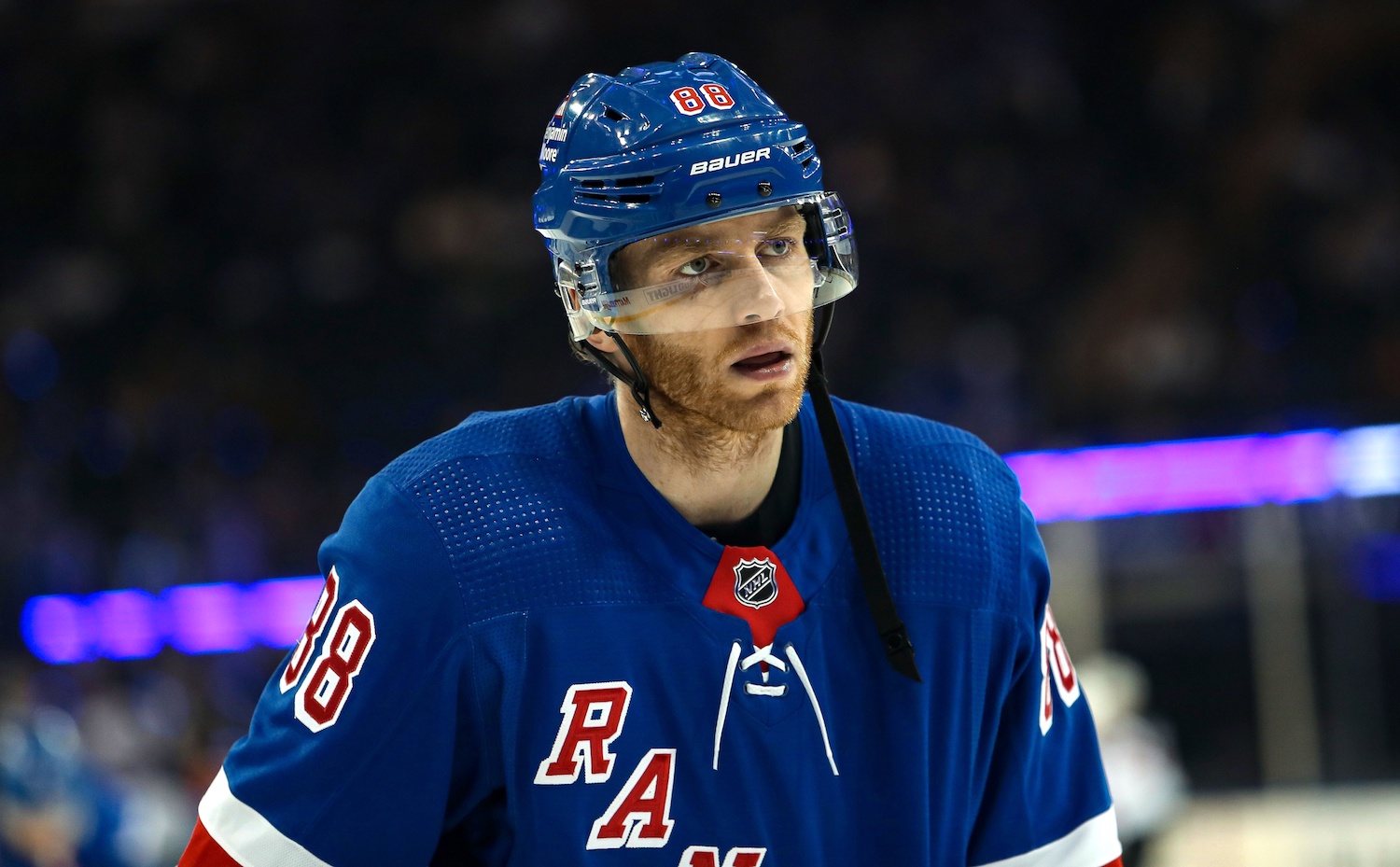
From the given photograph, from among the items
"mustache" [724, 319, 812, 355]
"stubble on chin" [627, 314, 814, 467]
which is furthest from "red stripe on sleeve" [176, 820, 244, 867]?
"mustache" [724, 319, 812, 355]

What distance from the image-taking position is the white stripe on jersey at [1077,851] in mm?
1827

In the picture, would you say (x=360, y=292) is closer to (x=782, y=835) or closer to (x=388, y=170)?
(x=388, y=170)

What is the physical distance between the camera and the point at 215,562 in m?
7.10

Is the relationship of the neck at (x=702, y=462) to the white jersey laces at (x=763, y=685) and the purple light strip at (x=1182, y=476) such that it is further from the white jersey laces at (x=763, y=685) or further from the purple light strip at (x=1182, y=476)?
the purple light strip at (x=1182, y=476)

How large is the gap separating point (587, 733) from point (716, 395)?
0.38m

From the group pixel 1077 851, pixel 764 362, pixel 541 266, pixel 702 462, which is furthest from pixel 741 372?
pixel 541 266

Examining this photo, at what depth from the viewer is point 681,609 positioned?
169cm

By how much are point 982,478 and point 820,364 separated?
231mm

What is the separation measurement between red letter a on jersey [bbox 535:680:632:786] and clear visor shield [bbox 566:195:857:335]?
39cm

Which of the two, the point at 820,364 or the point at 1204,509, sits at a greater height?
the point at 820,364

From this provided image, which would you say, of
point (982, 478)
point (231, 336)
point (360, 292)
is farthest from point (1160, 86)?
point (982, 478)

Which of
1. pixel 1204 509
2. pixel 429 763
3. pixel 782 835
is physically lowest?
pixel 1204 509

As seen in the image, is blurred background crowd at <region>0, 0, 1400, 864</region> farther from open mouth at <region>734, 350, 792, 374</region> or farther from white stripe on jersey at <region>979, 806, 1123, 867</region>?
open mouth at <region>734, 350, 792, 374</region>

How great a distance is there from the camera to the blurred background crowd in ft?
22.7
